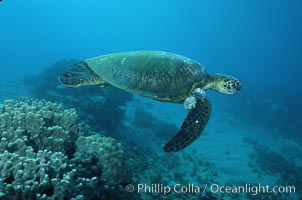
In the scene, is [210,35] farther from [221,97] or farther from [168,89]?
[168,89]

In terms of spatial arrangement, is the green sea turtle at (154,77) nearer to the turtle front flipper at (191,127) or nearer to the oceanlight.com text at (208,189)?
the turtle front flipper at (191,127)

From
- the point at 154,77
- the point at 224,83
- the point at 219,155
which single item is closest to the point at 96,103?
the point at 219,155

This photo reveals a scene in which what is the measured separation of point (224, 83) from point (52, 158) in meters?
4.30

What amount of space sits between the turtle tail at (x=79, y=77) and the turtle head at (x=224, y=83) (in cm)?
266

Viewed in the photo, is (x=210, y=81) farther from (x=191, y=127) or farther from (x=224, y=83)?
(x=191, y=127)

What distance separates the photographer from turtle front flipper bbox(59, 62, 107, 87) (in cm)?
589

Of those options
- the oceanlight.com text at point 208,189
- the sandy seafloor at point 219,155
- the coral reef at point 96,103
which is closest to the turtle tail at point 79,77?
the oceanlight.com text at point 208,189

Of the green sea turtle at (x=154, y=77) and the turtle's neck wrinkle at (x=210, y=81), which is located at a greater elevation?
the turtle's neck wrinkle at (x=210, y=81)

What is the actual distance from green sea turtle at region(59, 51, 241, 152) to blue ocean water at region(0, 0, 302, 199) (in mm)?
4799

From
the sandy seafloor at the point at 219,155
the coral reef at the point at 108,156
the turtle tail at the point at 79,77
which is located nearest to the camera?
the coral reef at the point at 108,156

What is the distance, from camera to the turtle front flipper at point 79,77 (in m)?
5.89

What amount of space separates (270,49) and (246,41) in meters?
12.9

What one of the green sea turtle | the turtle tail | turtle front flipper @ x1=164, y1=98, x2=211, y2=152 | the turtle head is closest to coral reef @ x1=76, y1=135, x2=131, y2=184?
turtle front flipper @ x1=164, y1=98, x2=211, y2=152

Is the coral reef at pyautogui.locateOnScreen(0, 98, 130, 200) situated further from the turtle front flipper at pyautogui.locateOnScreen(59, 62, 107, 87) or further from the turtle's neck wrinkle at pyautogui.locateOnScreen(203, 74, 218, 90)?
the turtle's neck wrinkle at pyautogui.locateOnScreen(203, 74, 218, 90)
